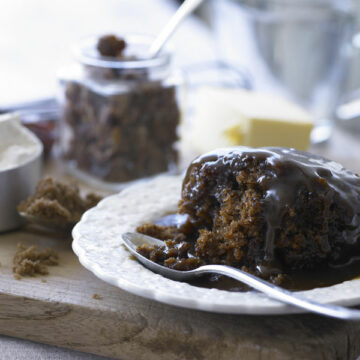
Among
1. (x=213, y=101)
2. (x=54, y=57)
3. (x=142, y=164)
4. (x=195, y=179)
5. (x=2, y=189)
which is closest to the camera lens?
(x=195, y=179)

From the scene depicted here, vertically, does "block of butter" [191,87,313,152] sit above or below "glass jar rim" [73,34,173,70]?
below

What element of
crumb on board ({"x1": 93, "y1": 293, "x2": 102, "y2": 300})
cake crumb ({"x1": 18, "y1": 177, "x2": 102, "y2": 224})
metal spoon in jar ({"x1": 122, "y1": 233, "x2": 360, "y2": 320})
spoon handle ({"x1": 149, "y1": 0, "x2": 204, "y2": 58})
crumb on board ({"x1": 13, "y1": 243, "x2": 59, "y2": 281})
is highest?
spoon handle ({"x1": 149, "y1": 0, "x2": 204, "y2": 58})

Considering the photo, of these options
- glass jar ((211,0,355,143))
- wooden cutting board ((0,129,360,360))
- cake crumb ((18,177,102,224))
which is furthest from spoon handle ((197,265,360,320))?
glass jar ((211,0,355,143))

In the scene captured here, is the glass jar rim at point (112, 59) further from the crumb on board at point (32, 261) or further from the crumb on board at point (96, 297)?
the crumb on board at point (96, 297)

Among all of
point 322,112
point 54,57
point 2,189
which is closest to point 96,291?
point 2,189

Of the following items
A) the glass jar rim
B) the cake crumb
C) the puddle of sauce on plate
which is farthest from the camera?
the glass jar rim

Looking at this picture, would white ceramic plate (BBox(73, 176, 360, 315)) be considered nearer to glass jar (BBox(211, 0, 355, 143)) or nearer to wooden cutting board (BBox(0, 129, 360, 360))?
wooden cutting board (BBox(0, 129, 360, 360))

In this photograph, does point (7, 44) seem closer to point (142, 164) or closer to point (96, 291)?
point (142, 164)
